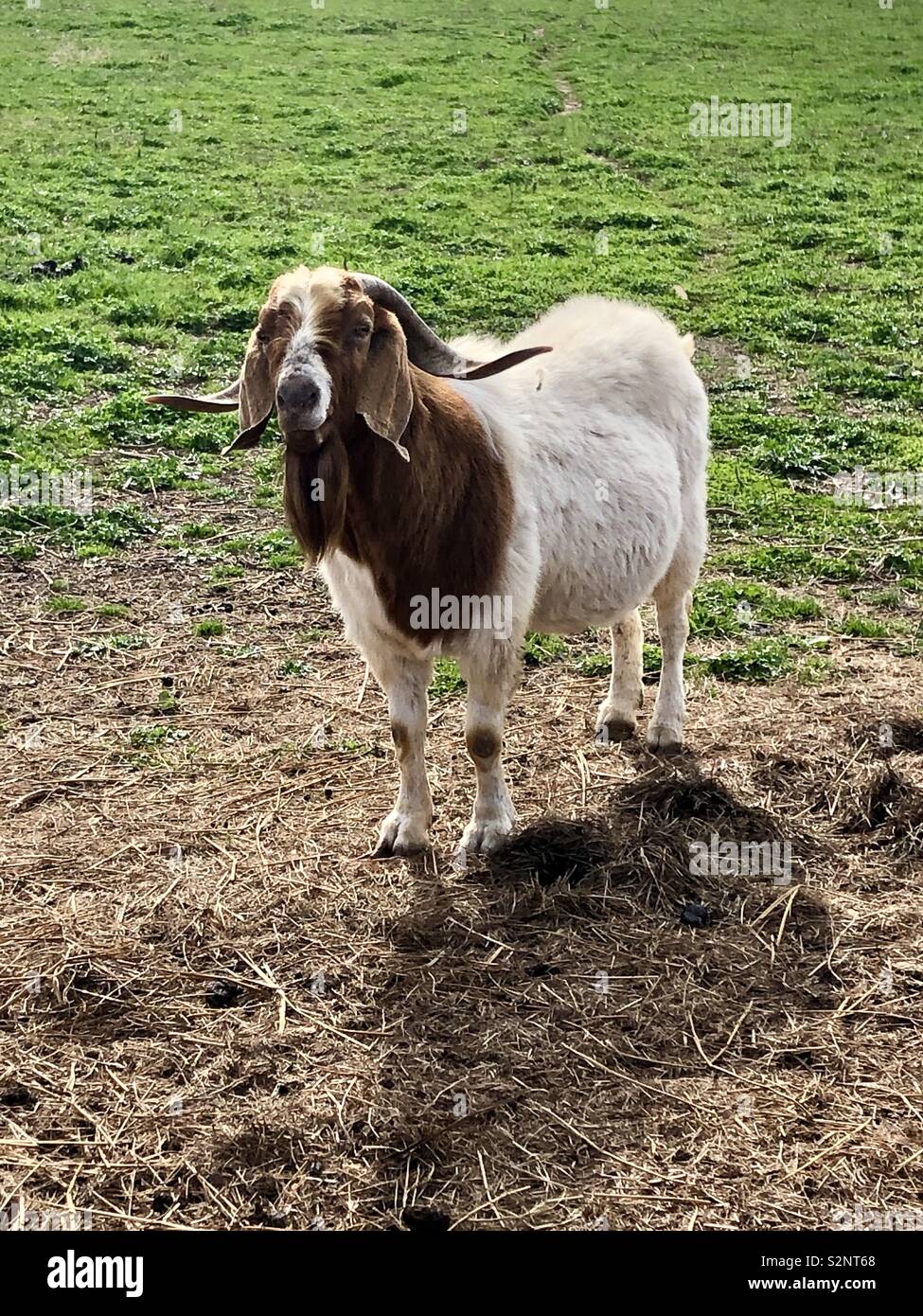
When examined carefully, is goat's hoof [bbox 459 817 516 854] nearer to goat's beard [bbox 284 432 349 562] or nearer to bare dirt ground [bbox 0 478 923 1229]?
bare dirt ground [bbox 0 478 923 1229]

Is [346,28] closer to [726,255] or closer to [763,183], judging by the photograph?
[763,183]

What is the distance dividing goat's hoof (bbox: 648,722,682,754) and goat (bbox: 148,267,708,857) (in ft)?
0.04

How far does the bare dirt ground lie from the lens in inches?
187

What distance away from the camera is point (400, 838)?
6.67m

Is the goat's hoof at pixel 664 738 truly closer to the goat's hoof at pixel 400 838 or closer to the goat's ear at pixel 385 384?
the goat's hoof at pixel 400 838

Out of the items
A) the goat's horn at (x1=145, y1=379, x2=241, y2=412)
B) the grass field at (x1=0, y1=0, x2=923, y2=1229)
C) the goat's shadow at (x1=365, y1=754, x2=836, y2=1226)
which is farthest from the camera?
the goat's horn at (x1=145, y1=379, x2=241, y2=412)

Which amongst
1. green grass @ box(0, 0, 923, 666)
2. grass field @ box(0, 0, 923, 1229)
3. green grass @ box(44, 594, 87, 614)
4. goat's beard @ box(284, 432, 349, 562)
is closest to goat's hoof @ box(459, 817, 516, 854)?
grass field @ box(0, 0, 923, 1229)

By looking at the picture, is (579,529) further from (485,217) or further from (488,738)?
(485,217)

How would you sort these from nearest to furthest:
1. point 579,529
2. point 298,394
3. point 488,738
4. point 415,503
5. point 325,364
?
point 298,394 → point 325,364 → point 415,503 → point 488,738 → point 579,529

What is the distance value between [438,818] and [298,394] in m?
2.38

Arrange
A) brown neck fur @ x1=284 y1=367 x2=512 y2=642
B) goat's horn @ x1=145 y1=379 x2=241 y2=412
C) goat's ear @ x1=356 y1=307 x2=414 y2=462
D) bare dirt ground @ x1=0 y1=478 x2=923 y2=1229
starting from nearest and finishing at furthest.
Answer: bare dirt ground @ x1=0 y1=478 x2=923 y2=1229, goat's ear @ x1=356 y1=307 x2=414 y2=462, brown neck fur @ x1=284 y1=367 x2=512 y2=642, goat's horn @ x1=145 y1=379 x2=241 y2=412

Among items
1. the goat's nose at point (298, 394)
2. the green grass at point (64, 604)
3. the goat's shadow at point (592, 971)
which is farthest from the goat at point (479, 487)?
the green grass at point (64, 604)

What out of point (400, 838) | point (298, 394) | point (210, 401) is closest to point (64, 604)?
point (210, 401)
